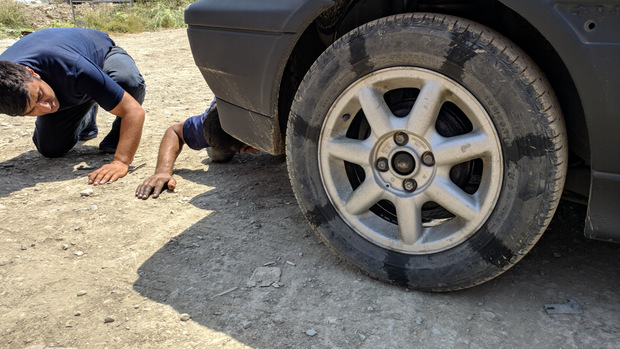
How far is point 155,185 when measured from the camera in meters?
3.35

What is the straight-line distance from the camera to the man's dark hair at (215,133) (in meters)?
3.48

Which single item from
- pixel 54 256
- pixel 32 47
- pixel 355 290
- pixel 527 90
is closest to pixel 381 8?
pixel 527 90

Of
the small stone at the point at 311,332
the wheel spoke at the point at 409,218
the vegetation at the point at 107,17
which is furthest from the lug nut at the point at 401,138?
the vegetation at the point at 107,17

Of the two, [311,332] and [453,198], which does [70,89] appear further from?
[453,198]

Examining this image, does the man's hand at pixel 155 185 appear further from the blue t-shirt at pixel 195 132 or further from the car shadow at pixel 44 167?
the car shadow at pixel 44 167

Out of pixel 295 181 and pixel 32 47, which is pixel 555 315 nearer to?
pixel 295 181

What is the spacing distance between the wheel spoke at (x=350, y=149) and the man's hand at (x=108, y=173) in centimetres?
206

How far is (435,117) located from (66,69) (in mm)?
2809

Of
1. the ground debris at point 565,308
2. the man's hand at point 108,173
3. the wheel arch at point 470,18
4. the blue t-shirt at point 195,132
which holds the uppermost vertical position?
the wheel arch at point 470,18

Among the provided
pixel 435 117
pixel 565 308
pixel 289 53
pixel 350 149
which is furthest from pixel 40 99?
pixel 565 308

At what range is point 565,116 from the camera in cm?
185

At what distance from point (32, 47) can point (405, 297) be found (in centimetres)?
329

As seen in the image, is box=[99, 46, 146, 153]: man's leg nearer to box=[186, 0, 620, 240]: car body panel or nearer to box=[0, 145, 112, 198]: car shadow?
box=[0, 145, 112, 198]: car shadow

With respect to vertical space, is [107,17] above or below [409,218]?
above
